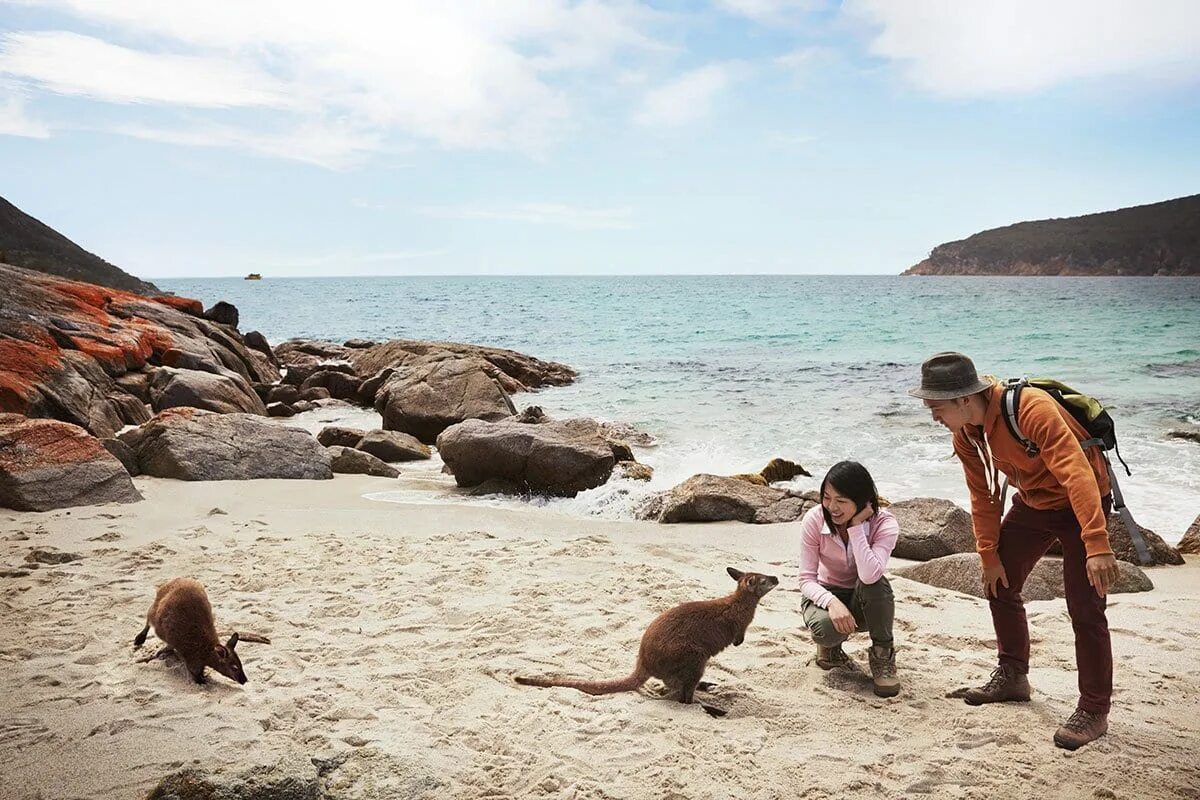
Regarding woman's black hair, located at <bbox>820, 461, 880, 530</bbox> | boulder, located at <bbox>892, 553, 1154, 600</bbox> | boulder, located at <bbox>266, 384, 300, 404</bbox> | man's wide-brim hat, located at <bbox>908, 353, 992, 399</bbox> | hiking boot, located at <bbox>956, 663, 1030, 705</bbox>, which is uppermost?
man's wide-brim hat, located at <bbox>908, 353, 992, 399</bbox>

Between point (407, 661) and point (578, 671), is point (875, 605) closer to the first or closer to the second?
point (578, 671)

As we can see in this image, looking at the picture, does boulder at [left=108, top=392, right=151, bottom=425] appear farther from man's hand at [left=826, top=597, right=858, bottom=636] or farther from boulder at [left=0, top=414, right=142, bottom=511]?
man's hand at [left=826, top=597, right=858, bottom=636]

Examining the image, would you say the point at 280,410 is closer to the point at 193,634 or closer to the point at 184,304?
the point at 184,304

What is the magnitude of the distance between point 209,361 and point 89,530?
10235 millimetres

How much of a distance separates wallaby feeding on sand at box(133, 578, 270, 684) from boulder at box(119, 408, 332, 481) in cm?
496

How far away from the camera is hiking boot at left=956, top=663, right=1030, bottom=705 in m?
4.06

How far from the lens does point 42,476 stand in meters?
7.22

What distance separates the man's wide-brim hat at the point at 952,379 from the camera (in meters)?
3.78

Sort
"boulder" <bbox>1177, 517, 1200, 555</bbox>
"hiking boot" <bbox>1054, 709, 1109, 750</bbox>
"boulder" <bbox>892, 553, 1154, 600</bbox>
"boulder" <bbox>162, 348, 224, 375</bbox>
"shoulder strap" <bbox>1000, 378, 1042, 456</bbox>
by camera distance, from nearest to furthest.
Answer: "hiking boot" <bbox>1054, 709, 1109, 750</bbox>, "shoulder strap" <bbox>1000, 378, 1042, 456</bbox>, "boulder" <bbox>892, 553, 1154, 600</bbox>, "boulder" <bbox>1177, 517, 1200, 555</bbox>, "boulder" <bbox>162, 348, 224, 375</bbox>

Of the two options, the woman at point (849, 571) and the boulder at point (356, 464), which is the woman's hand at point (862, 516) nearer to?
the woman at point (849, 571)

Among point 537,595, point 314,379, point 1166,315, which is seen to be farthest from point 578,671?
point 1166,315

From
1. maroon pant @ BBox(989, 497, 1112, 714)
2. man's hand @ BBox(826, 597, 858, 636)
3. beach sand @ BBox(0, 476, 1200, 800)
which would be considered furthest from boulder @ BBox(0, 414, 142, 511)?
maroon pant @ BBox(989, 497, 1112, 714)

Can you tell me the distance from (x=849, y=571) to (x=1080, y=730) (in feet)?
4.03

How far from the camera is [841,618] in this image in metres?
4.10
